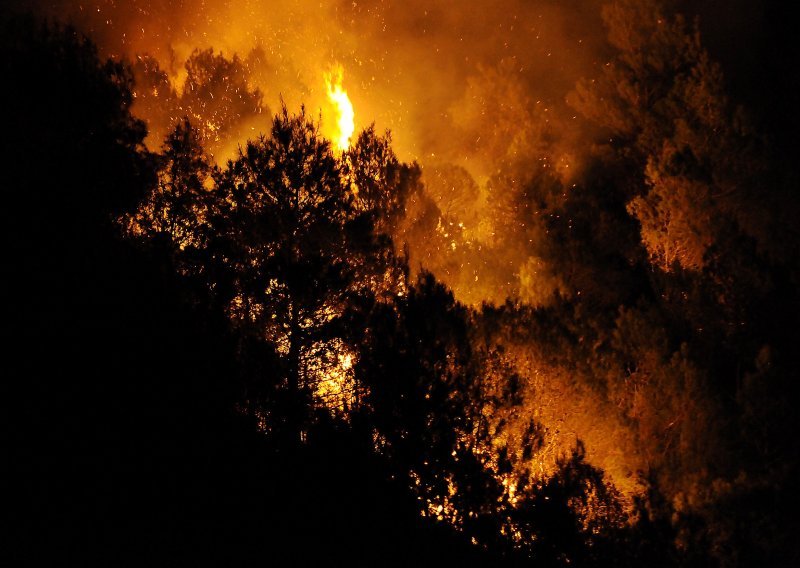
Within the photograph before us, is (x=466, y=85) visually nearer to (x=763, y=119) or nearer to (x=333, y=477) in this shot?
(x=763, y=119)

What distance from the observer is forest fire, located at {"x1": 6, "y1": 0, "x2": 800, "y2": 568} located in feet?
30.5

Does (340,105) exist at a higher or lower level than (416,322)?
higher

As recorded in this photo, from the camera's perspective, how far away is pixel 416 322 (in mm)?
11266

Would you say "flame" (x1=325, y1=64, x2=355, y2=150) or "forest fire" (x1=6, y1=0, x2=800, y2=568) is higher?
"flame" (x1=325, y1=64, x2=355, y2=150)

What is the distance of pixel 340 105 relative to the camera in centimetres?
2558

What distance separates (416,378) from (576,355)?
6.17 meters

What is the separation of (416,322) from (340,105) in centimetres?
1694

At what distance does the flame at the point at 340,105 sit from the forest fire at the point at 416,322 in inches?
216

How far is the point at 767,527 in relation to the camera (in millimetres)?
12594

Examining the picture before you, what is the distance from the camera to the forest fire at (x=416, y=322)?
9305 mm

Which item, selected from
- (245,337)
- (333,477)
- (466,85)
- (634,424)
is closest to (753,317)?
(634,424)

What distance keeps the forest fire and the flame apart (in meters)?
5.48

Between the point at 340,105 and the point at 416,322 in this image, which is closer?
the point at 416,322

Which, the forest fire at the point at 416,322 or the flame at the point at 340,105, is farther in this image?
the flame at the point at 340,105
